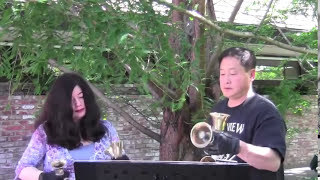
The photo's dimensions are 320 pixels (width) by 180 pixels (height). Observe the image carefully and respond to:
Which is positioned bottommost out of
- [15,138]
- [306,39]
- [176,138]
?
[15,138]

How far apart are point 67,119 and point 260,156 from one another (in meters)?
1.33

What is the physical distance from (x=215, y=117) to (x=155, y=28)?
1191 millimetres

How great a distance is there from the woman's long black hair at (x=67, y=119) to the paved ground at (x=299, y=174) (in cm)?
629

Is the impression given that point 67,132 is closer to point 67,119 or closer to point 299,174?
point 67,119

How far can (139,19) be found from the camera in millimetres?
2949

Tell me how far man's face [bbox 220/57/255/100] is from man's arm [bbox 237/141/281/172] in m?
0.34

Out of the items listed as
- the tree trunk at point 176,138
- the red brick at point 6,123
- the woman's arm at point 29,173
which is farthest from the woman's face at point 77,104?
the red brick at point 6,123

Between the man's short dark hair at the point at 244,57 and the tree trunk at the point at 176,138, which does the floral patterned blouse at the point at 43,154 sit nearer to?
the man's short dark hair at the point at 244,57

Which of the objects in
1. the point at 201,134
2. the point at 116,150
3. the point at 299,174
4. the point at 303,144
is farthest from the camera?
the point at 303,144

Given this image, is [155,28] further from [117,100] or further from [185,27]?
[117,100]

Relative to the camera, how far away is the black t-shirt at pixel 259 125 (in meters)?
1.94

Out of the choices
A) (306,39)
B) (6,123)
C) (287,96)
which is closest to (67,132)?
(306,39)

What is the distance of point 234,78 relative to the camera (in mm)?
2117

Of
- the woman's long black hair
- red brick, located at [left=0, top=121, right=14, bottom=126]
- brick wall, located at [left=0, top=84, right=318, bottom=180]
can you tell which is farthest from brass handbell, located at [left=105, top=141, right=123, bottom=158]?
red brick, located at [left=0, top=121, right=14, bottom=126]
